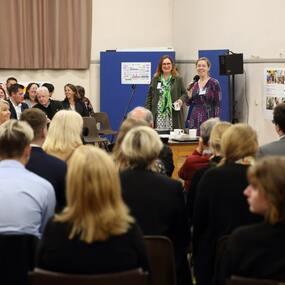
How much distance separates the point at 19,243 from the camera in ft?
8.99

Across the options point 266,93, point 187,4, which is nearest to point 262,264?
point 266,93

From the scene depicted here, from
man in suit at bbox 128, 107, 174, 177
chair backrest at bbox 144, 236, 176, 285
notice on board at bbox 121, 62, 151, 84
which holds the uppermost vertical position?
notice on board at bbox 121, 62, 151, 84

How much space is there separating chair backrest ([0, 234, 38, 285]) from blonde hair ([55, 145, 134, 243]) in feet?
1.44

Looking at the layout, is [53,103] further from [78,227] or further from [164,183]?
[78,227]

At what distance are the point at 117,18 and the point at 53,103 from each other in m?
3.95

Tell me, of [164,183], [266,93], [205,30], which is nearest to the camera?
[164,183]

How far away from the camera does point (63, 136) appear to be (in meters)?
4.22

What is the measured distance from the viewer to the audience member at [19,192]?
9.40ft

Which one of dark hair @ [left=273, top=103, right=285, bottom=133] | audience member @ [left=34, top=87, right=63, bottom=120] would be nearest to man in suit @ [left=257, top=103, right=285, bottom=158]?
dark hair @ [left=273, top=103, right=285, bottom=133]

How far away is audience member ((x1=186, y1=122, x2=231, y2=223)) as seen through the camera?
3562 millimetres

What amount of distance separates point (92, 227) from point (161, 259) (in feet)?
2.02

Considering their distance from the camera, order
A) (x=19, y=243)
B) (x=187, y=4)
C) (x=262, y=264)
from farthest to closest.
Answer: (x=187, y=4)
(x=19, y=243)
(x=262, y=264)

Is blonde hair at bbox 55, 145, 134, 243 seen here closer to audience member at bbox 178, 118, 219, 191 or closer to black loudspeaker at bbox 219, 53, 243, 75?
audience member at bbox 178, 118, 219, 191

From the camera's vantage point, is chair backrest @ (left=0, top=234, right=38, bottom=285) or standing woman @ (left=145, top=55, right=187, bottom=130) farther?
standing woman @ (left=145, top=55, right=187, bottom=130)
